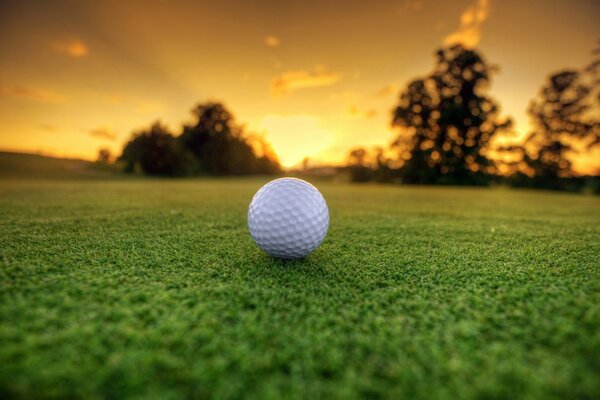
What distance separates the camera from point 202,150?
3853cm

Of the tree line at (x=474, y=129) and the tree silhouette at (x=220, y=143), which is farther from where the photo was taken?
the tree silhouette at (x=220, y=143)

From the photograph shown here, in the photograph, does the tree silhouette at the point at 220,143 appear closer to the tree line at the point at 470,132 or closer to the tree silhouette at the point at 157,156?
the tree silhouette at the point at 157,156

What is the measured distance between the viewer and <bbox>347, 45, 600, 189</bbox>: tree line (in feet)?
65.1

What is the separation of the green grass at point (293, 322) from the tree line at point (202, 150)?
29.7 m

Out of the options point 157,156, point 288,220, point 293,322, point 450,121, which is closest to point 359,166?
point 450,121

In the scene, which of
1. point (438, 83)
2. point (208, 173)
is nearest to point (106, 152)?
point (208, 173)

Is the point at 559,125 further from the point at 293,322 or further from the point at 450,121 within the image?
the point at 293,322

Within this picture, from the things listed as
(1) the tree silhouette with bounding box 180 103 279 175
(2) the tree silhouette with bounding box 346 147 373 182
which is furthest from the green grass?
(1) the tree silhouette with bounding box 180 103 279 175

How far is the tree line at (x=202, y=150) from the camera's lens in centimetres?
2938

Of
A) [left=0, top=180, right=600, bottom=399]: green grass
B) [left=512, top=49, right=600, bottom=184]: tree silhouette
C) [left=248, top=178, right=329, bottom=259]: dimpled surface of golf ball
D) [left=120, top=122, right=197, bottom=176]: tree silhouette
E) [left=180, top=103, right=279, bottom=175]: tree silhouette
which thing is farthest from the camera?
[left=180, top=103, right=279, bottom=175]: tree silhouette

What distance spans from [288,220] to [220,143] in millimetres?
39702

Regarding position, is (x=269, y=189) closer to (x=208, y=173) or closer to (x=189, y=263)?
(x=189, y=263)

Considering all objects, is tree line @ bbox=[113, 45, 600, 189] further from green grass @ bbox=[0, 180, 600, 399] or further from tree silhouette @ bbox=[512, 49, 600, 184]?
green grass @ bbox=[0, 180, 600, 399]

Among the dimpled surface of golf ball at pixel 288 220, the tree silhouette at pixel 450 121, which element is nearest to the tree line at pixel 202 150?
the tree silhouette at pixel 450 121
